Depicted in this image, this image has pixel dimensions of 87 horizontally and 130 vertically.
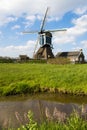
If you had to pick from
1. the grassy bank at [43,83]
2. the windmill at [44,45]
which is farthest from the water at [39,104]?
the windmill at [44,45]

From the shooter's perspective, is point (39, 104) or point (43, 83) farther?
point (43, 83)

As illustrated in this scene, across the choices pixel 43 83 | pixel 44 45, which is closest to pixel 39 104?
pixel 43 83

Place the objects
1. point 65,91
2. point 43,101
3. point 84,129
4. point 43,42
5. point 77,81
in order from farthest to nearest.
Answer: point 43,42, point 77,81, point 65,91, point 43,101, point 84,129

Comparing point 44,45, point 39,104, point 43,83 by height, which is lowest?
point 39,104

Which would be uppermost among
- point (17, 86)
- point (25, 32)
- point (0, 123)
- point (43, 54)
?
point (25, 32)

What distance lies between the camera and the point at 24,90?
20078mm

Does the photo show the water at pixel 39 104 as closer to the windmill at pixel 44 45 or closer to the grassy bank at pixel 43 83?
the grassy bank at pixel 43 83

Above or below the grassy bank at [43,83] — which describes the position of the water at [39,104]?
below

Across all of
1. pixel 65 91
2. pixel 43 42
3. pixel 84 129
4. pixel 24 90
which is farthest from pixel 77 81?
pixel 43 42

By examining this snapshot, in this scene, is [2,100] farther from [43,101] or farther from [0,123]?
[0,123]

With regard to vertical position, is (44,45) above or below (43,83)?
above

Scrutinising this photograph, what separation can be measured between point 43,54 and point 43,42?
10.5 feet

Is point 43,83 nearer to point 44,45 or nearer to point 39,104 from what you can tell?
point 39,104

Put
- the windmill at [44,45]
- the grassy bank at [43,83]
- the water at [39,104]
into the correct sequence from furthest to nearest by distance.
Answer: the windmill at [44,45], the grassy bank at [43,83], the water at [39,104]
